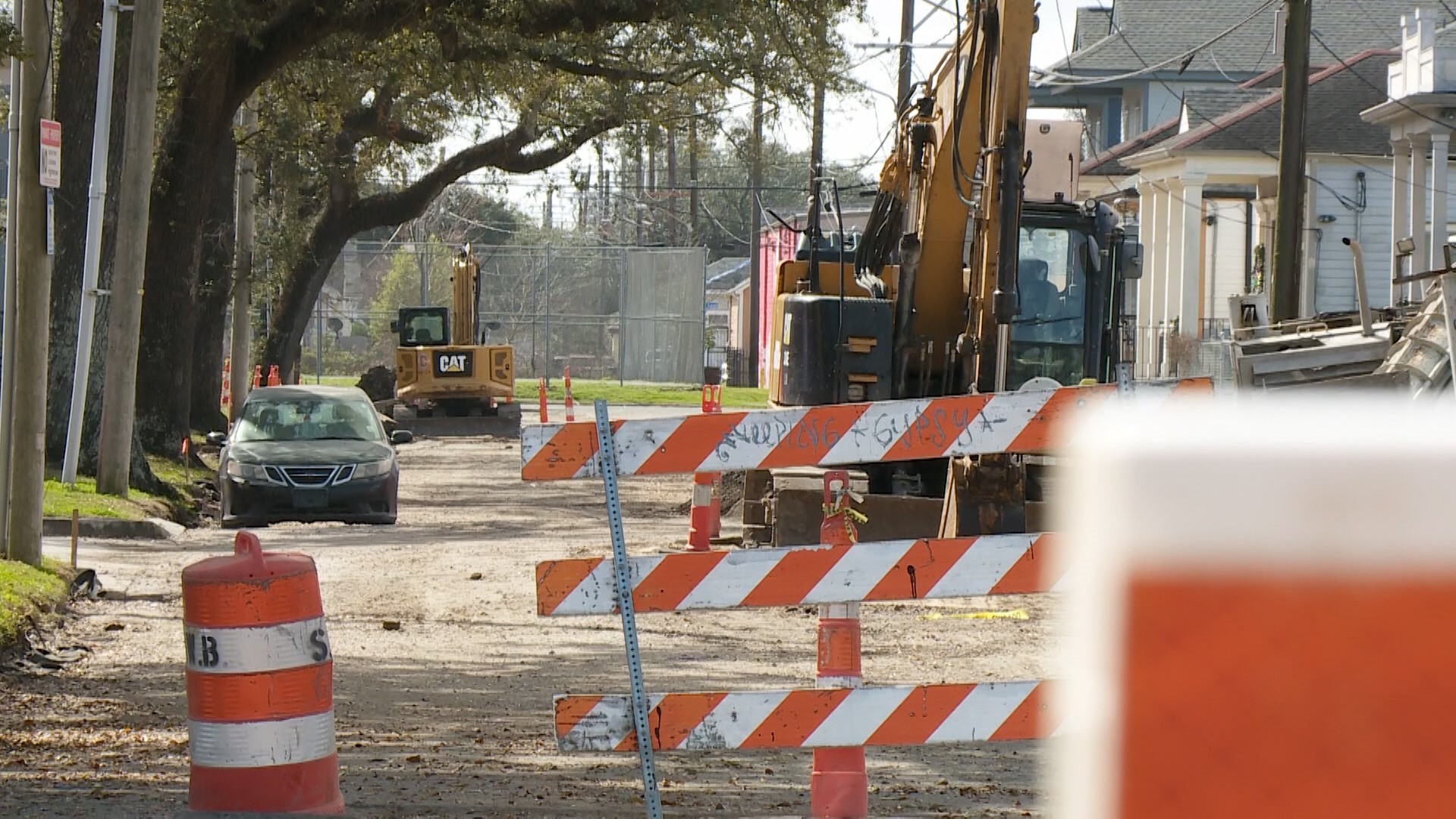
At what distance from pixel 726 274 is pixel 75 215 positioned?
2696 inches

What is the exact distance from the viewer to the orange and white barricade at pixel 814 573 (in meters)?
5.46

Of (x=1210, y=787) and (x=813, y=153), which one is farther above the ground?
(x=813, y=153)

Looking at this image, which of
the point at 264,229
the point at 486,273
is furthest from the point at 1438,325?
the point at 486,273

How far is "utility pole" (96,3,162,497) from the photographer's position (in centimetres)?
1806

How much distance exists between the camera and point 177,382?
24.2 meters

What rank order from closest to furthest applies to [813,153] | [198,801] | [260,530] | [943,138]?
1. [198,801]
2. [943,138]
3. [260,530]
4. [813,153]

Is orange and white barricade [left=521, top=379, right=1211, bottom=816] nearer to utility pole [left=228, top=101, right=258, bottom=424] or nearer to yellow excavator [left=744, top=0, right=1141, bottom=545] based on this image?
yellow excavator [left=744, top=0, right=1141, bottom=545]

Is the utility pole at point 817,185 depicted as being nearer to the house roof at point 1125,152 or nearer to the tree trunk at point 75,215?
the tree trunk at point 75,215

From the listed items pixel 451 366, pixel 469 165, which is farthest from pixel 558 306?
pixel 469 165

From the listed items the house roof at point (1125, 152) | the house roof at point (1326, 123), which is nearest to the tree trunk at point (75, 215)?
the house roof at point (1326, 123)

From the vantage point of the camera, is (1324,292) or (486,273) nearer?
(1324,292)

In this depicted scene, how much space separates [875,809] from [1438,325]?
997cm

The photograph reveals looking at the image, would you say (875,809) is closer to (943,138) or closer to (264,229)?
(943,138)

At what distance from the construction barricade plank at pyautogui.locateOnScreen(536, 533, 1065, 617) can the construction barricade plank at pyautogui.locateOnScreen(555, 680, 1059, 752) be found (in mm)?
284
